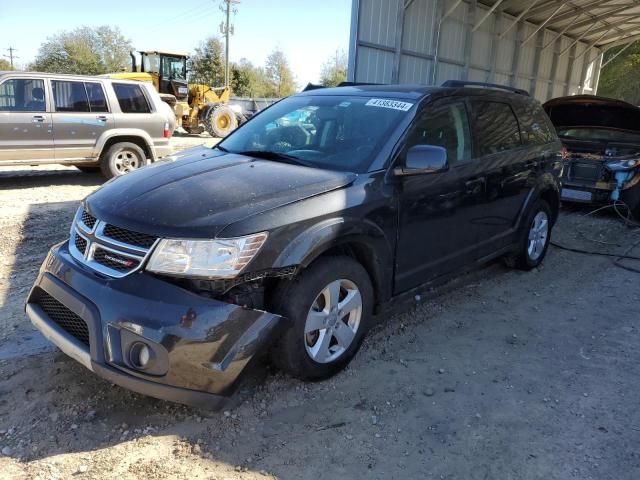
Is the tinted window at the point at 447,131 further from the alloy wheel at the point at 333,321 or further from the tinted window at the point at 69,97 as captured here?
the tinted window at the point at 69,97

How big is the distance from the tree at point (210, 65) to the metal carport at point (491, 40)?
117 ft

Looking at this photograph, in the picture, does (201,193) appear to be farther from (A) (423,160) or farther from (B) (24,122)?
(B) (24,122)

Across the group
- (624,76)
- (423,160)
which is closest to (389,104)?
(423,160)

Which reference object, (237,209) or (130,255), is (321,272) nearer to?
(237,209)

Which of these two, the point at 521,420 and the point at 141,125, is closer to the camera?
the point at 521,420

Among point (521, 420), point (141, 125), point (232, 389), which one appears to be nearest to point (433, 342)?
point (521, 420)

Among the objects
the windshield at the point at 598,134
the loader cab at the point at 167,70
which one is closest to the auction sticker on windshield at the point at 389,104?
the windshield at the point at 598,134

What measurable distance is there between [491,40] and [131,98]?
1279 centimetres

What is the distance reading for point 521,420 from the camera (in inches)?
116

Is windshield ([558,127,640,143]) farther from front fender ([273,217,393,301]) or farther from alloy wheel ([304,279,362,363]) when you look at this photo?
alloy wheel ([304,279,362,363])

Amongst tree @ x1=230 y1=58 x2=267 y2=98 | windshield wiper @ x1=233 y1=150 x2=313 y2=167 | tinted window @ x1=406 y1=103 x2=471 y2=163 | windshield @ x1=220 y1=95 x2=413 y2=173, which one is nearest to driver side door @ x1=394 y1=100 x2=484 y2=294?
tinted window @ x1=406 y1=103 x2=471 y2=163

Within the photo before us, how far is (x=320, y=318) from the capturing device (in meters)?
3.00

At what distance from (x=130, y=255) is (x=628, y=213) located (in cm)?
Answer: 777

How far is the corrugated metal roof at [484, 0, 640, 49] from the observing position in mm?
16953
